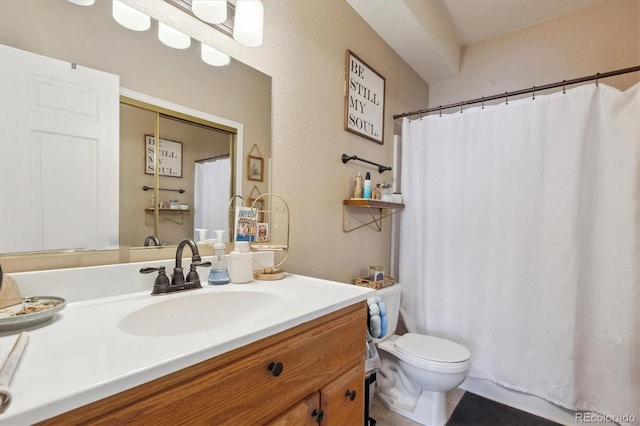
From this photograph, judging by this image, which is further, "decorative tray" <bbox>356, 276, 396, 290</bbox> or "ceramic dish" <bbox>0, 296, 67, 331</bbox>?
"decorative tray" <bbox>356, 276, 396, 290</bbox>

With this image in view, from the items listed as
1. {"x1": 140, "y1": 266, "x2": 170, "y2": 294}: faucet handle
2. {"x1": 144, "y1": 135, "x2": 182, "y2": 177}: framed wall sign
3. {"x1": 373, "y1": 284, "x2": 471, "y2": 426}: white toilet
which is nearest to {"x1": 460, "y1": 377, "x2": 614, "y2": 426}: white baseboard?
{"x1": 373, "y1": 284, "x2": 471, "y2": 426}: white toilet

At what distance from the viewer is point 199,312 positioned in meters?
0.97

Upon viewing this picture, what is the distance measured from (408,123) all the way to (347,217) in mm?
937

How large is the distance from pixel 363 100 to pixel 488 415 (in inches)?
80.0

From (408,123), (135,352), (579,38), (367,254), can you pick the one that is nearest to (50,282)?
(135,352)

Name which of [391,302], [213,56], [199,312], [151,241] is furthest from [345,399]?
[213,56]

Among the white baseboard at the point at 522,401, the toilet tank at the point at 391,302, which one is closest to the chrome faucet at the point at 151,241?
the toilet tank at the point at 391,302

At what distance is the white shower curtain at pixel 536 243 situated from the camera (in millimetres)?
1590

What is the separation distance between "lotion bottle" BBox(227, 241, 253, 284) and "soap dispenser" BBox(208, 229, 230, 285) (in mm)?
22

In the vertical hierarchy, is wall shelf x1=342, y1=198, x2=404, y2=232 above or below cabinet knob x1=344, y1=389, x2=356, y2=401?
above

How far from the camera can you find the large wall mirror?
844 millimetres

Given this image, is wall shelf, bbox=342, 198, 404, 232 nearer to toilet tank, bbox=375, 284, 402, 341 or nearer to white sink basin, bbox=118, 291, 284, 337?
toilet tank, bbox=375, 284, 402, 341

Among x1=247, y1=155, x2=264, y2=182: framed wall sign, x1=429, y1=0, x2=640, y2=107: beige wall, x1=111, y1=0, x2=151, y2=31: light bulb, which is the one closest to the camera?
x1=111, y1=0, x2=151, y2=31: light bulb

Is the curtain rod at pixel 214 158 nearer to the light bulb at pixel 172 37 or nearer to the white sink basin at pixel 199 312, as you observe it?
the light bulb at pixel 172 37
